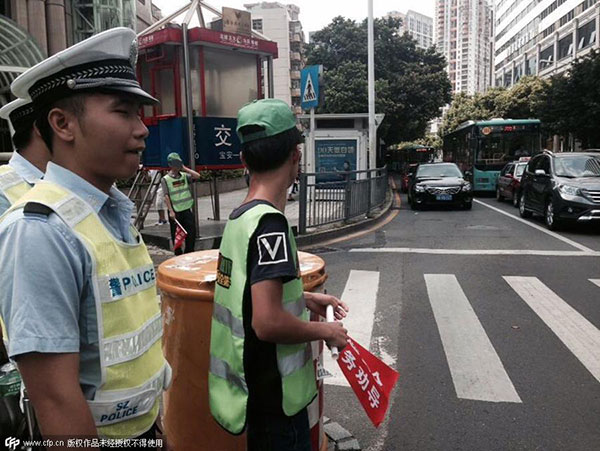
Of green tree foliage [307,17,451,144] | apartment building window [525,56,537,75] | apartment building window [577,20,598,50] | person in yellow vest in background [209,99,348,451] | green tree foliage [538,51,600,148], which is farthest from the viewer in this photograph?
apartment building window [525,56,537,75]

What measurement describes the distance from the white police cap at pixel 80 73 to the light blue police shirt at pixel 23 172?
2.99ft

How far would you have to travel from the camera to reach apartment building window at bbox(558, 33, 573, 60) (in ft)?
165

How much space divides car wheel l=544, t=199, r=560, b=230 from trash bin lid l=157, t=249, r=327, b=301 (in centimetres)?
943

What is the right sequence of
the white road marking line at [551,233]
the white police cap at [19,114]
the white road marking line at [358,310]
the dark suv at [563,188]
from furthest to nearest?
the dark suv at [563,188] → the white road marking line at [551,233] → the white road marking line at [358,310] → the white police cap at [19,114]

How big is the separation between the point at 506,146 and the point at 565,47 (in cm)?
4020

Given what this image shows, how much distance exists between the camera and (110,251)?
130 centimetres

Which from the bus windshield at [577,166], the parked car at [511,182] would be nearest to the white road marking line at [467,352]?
the bus windshield at [577,166]

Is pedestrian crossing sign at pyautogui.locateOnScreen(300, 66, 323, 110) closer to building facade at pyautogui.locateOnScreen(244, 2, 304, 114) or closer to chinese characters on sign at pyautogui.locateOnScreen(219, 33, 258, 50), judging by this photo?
chinese characters on sign at pyautogui.locateOnScreen(219, 33, 258, 50)

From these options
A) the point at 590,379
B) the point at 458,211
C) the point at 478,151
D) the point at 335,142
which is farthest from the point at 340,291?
the point at 478,151

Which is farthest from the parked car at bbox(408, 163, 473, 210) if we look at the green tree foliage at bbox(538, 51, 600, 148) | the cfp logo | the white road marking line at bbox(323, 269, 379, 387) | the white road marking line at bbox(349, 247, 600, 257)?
the cfp logo

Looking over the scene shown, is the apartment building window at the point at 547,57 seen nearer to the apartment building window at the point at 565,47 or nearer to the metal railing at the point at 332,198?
the apartment building window at the point at 565,47

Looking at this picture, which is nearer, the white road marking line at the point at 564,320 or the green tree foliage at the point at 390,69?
the white road marking line at the point at 564,320

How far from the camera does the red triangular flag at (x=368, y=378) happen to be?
1.99 m

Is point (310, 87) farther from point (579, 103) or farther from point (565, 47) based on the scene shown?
point (565, 47)
